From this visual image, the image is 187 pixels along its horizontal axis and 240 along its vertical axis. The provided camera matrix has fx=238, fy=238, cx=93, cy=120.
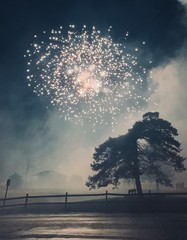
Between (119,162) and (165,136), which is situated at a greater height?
(165,136)

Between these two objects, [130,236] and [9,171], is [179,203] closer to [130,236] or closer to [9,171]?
[130,236]

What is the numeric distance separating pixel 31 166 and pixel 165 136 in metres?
114

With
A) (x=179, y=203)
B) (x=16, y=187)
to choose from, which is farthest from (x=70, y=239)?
(x=16, y=187)

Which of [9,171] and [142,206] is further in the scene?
[9,171]

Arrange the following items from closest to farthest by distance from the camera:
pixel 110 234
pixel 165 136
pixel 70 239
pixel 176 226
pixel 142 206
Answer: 1. pixel 70 239
2. pixel 110 234
3. pixel 176 226
4. pixel 142 206
5. pixel 165 136

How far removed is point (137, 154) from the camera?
96.5 ft

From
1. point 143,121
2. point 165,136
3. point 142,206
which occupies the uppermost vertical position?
point 143,121

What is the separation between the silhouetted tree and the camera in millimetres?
29000

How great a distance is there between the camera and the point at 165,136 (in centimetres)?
2941

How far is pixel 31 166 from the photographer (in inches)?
5197

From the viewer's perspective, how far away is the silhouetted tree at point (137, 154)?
29000 mm

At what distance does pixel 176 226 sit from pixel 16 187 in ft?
296

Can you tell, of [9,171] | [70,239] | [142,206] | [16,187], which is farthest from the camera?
[9,171]

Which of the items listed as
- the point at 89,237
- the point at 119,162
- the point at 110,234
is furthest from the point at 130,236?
the point at 119,162
